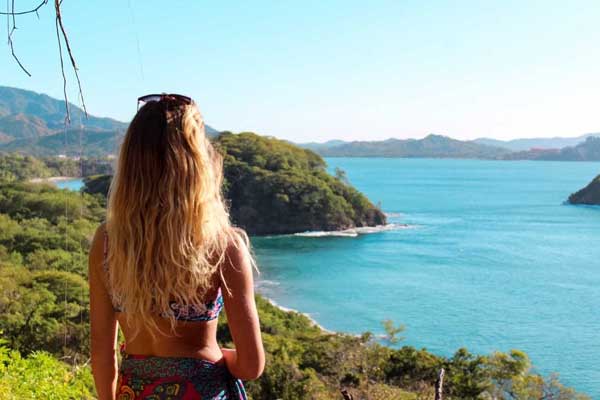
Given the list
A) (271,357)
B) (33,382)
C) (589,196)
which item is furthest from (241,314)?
(589,196)

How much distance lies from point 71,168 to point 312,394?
298 ft

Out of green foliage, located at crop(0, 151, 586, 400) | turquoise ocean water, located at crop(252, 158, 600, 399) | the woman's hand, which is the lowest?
turquoise ocean water, located at crop(252, 158, 600, 399)

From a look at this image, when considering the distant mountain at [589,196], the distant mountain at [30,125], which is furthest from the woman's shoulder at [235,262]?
the distant mountain at [30,125]

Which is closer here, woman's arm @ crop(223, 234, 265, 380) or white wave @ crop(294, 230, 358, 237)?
woman's arm @ crop(223, 234, 265, 380)

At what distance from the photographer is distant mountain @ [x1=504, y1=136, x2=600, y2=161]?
17612cm

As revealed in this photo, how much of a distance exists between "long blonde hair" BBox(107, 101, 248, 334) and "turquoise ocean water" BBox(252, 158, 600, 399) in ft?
69.7

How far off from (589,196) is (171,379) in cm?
7686

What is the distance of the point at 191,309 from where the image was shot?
128cm

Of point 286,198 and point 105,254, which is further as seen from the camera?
point 286,198

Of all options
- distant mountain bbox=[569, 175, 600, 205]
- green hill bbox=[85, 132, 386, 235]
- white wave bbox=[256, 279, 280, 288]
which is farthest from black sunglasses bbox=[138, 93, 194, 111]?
distant mountain bbox=[569, 175, 600, 205]

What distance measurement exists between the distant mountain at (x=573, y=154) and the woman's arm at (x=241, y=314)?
637ft

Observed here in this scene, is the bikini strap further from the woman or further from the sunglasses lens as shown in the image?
the sunglasses lens

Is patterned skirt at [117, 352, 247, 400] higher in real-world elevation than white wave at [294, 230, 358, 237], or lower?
higher

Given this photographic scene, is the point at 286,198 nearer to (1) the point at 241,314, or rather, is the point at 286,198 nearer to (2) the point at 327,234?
(2) the point at 327,234
